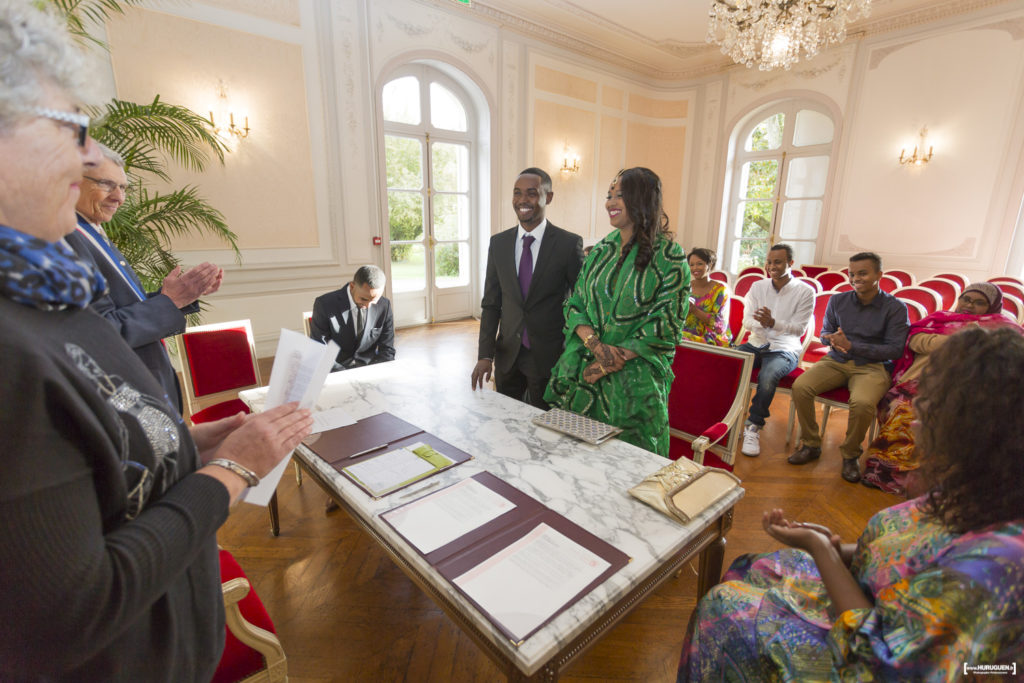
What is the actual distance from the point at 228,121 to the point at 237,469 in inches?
190

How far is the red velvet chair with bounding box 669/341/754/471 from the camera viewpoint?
1.86 m

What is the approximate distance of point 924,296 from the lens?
3824mm

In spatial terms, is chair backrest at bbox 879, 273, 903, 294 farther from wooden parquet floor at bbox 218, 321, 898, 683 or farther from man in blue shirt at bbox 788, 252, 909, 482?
wooden parquet floor at bbox 218, 321, 898, 683

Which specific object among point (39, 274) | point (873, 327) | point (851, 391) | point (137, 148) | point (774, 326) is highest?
point (137, 148)

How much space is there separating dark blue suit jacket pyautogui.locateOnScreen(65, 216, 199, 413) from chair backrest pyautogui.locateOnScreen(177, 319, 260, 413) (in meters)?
→ 0.97

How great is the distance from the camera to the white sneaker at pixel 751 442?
9.61ft

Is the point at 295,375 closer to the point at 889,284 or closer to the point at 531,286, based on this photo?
the point at 531,286

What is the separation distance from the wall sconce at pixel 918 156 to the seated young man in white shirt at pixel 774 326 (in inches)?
165

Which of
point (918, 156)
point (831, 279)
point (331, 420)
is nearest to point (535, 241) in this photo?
point (331, 420)

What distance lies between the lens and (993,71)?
533cm

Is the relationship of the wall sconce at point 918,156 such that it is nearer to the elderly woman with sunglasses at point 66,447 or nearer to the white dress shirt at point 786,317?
the white dress shirt at point 786,317

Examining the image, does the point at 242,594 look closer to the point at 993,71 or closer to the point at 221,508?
the point at 221,508

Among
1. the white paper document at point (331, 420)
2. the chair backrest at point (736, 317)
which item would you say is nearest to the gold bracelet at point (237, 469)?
the white paper document at point (331, 420)

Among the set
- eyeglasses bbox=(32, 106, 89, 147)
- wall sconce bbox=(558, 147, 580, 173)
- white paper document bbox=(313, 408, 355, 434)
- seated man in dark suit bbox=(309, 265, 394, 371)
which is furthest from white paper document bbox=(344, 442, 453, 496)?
wall sconce bbox=(558, 147, 580, 173)
